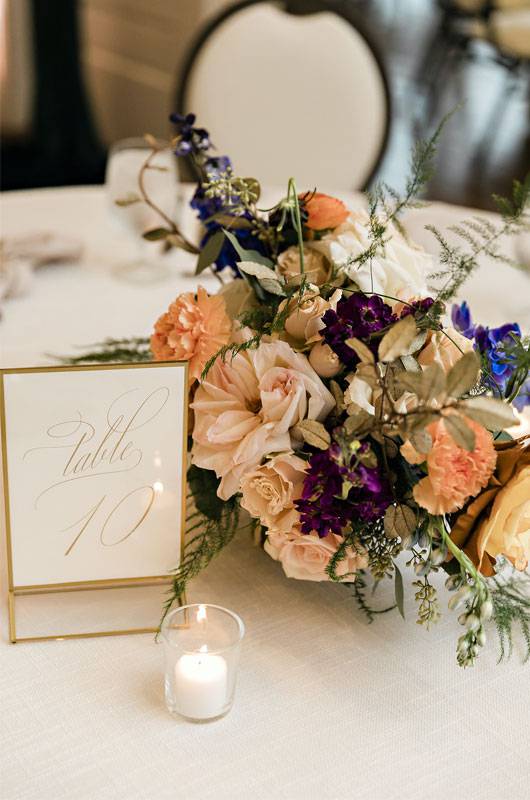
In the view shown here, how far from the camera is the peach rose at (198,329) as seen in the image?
2.69 feet

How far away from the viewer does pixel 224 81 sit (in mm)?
2012

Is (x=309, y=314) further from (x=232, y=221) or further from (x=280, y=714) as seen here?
(x=280, y=714)

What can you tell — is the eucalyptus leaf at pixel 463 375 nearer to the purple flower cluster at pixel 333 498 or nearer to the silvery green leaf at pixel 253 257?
the purple flower cluster at pixel 333 498

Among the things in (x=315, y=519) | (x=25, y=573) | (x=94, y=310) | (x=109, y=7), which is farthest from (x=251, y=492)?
(x=109, y=7)

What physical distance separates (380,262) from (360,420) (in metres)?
0.24

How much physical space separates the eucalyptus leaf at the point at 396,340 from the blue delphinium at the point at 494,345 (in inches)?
6.1

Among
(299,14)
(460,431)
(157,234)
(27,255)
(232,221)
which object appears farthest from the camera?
(299,14)

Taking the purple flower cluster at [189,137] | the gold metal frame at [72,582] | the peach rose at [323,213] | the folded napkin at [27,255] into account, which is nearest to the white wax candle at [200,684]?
the gold metal frame at [72,582]

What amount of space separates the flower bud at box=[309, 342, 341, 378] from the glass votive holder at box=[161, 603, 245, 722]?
8.5 inches

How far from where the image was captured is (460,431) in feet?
1.94

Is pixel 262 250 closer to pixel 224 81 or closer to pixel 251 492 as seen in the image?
pixel 251 492

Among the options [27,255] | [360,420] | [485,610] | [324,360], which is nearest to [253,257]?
[324,360]

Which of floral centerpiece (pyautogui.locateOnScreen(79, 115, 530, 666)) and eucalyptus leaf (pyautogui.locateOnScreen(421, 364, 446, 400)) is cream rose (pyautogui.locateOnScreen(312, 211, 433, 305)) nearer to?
floral centerpiece (pyautogui.locateOnScreen(79, 115, 530, 666))

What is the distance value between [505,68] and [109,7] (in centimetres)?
217
